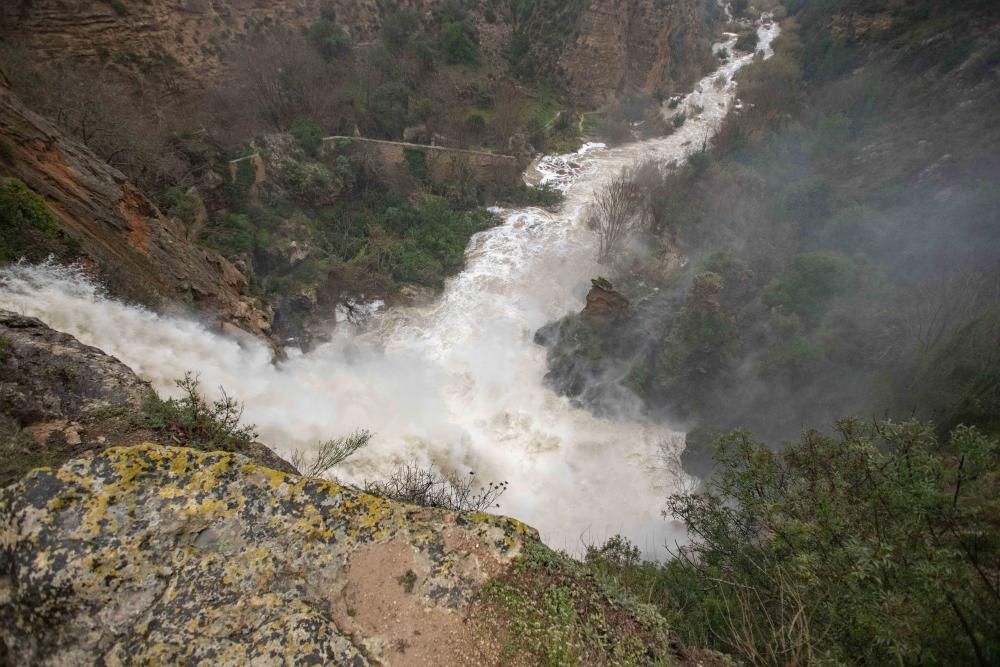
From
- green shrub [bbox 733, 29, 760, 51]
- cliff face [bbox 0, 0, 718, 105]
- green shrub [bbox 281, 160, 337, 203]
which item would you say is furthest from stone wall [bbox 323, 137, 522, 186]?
green shrub [bbox 733, 29, 760, 51]

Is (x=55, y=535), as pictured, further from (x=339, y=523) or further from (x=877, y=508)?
(x=877, y=508)

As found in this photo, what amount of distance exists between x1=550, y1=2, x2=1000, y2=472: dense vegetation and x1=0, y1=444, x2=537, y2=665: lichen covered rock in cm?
1191

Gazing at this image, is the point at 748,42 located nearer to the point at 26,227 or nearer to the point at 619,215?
the point at 619,215

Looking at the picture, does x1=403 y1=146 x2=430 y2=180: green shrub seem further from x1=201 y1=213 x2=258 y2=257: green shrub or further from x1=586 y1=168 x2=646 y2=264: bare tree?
x1=586 y1=168 x2=646 y2=264: bare tree

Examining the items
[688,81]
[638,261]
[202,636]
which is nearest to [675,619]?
[202,636]

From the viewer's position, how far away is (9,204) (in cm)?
1021

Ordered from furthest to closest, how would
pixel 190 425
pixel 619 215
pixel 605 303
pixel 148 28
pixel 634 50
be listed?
pixel 634 50 < pixel 148 28 < pixel 619 215 < pixel 605 303 < pixel 190 425

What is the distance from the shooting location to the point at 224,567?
3734mm

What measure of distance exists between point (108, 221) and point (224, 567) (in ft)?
43.4

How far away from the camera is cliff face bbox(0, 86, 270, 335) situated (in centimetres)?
1173

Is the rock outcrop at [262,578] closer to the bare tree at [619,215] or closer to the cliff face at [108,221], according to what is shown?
the cliff face at [108,221]

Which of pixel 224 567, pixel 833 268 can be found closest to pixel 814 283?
pixel 833 268

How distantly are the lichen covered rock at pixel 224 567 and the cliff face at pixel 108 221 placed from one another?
33.1 feet

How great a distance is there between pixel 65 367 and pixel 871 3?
44402mm
